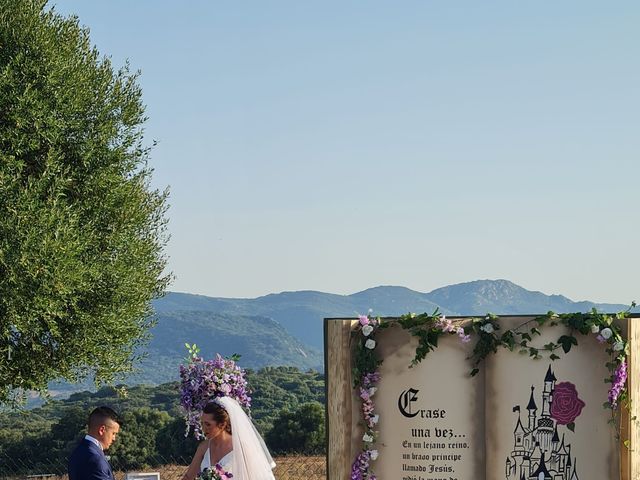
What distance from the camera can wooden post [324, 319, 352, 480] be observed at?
1380 centimetres

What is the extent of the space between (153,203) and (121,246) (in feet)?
7.55

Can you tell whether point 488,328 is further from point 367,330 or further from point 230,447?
point 230,447

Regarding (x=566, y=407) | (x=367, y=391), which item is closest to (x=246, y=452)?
(x=367, y=391)

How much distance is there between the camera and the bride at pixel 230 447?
45.1 feet

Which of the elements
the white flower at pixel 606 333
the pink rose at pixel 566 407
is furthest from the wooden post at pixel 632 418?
the pink rose at pixel 566 407

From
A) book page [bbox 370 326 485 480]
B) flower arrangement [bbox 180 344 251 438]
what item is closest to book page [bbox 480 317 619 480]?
book page [bbox 370 326 485 480]

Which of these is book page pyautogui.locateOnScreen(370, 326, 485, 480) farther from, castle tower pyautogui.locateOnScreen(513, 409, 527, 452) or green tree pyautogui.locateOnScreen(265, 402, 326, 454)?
green tree pyautogui.locateOnScreen(265, 402, 326, 454)

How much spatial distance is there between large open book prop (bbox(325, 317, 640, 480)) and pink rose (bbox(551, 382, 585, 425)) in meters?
0.01

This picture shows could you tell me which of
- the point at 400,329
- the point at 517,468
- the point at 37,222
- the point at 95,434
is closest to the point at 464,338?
the point at 400,329

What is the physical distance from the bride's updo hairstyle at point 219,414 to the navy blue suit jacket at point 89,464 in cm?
281

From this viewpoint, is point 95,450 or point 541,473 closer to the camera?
point 95,450

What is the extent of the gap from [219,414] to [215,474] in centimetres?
107

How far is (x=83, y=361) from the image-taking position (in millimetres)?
24266

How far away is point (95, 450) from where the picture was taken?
11.3 metres
